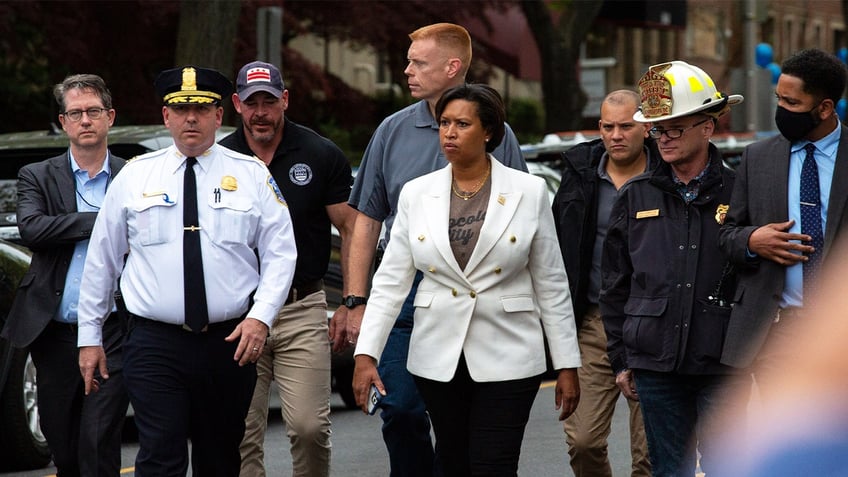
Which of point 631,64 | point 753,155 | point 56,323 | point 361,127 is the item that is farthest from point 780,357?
point 631,64

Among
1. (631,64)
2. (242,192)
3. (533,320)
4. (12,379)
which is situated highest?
(631,64)

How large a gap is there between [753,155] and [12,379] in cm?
481

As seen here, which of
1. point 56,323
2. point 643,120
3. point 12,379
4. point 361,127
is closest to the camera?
point 643,120

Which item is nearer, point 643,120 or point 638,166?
point 643,120

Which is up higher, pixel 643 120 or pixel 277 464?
pixel 643 120

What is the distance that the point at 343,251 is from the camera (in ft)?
24.6

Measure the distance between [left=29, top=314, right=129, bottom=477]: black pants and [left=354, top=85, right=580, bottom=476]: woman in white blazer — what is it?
1.63m

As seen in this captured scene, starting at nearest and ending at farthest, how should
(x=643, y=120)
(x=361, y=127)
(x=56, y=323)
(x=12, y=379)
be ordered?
(x=643, y=120) → (x=56, y=323) → (x=12, y=379) → (x=361, y=127)

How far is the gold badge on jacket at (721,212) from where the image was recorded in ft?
19.6

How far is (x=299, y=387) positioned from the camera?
720 centimetres

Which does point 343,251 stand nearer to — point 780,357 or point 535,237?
point 535,237

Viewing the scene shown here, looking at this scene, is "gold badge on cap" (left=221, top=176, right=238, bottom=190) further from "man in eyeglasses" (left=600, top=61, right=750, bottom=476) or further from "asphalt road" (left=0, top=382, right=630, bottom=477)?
"asphalt road" (left=0, top=382, right=630, bottom=477)

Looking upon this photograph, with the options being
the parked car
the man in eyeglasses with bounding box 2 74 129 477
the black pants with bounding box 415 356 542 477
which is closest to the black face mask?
the black pants with bounding box 415 356 542 477

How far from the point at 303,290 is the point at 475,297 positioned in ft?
5.54
